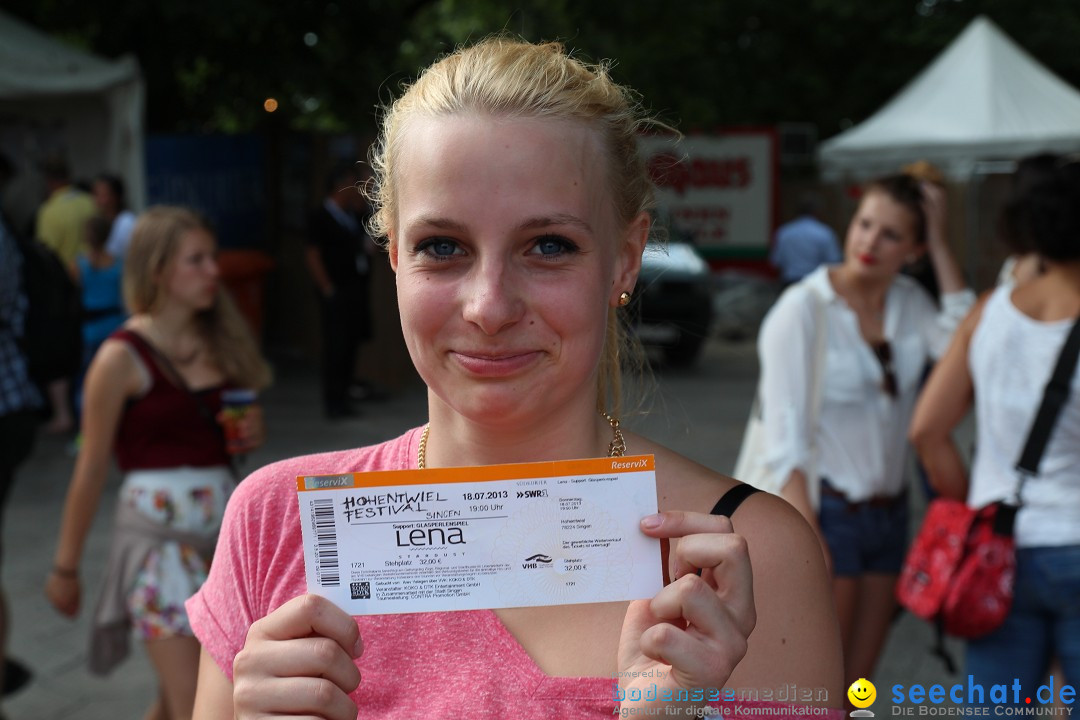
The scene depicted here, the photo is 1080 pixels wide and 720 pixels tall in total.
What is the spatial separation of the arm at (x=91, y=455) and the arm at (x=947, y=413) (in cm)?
276

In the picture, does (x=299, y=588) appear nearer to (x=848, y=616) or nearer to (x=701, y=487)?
(x=701, y=487)

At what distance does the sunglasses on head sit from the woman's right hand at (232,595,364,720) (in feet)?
10.4

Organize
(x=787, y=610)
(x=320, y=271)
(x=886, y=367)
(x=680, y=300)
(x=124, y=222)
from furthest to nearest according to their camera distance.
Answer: (x=680, y=300) < (x=320, y=271) < (x=124, y=222) < (x=886, y=367) < (x=787, y=610)

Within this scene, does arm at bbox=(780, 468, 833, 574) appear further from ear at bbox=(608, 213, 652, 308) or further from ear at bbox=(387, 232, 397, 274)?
ear at bbox=(387, 232, 397, 274)

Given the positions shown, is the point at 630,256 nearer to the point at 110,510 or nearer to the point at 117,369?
the point at 117,369

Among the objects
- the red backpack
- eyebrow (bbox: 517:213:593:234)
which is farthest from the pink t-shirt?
the red backpack

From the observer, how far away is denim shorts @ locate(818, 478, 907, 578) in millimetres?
4238

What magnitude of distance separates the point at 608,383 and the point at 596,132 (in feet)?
1.82

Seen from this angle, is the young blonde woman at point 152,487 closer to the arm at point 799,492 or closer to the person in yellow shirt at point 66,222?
A: the arm at point 799,492

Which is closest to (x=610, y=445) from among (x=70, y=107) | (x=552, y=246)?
(x=552, y=246)

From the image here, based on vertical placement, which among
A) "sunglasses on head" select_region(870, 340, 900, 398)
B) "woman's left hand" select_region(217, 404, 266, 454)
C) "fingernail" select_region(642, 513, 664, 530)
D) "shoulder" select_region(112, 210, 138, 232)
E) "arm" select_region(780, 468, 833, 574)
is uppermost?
"fingernail" select_region(642, 513, 664, 530)

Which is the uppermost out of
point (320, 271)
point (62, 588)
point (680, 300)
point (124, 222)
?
point (124, 222)

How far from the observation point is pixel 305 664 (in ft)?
5.17

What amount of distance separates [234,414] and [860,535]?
7.60 feet
